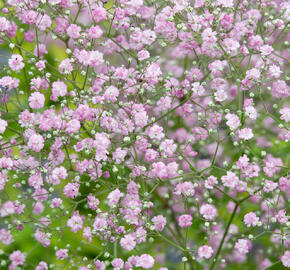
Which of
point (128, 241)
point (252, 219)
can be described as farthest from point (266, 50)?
point (128, 241)

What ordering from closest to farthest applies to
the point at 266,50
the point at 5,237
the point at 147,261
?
the point at 147,261
the point at 266,50
the point at 5,237

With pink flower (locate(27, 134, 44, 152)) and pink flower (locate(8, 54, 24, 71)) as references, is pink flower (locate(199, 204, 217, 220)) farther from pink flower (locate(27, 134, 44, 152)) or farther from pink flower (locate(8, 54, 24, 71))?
pink flower (locate(8, 54, 24, 71))

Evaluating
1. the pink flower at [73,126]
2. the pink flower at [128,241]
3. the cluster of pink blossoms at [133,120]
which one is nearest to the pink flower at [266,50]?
the cluster of pink blossoms at [133,120]

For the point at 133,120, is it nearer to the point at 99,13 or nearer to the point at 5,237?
the point at 99,13

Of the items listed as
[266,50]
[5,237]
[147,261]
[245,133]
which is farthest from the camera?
[5,237]

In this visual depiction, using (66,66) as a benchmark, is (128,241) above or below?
below

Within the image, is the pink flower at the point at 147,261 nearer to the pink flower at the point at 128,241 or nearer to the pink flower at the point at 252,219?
the pink flower at the point at 128,241

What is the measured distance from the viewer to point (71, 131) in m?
2.62

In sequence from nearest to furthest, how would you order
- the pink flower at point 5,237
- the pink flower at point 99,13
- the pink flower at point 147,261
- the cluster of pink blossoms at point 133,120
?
the pink flower at point 147,261 → the cluster of pink blossoms at point 133,120 → the pink flower at point 99,13 → the pink flower at point 5,237

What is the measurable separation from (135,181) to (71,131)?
0.53 m

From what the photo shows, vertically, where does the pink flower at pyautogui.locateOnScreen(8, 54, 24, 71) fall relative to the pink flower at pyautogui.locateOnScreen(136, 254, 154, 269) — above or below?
above

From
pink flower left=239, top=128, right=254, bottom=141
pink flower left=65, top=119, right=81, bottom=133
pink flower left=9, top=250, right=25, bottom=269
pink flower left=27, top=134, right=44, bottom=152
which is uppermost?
pink flower left=239, top=128, right=254, bottom=141

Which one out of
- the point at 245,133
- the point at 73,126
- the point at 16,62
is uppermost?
the point at 16,62

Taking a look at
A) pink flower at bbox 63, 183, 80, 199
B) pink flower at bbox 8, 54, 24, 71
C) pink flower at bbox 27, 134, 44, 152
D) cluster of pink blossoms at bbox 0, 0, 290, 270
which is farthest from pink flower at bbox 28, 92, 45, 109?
pink flower at bbox 63, 183, 80, 199
